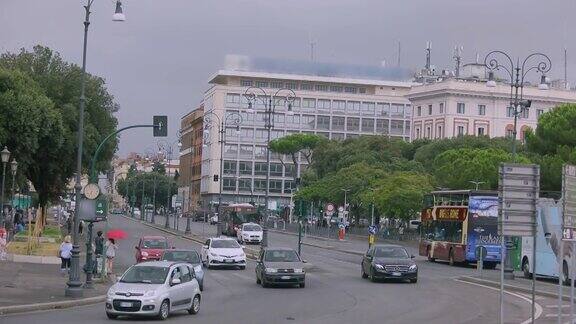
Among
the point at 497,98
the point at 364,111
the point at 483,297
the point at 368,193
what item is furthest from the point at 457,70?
the point at 483,297

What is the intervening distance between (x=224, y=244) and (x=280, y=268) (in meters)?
12.2

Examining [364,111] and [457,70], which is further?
[364,111]

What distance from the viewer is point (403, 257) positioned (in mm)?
40469

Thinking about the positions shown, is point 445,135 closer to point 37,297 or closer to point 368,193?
point 368,193

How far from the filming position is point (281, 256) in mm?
37750

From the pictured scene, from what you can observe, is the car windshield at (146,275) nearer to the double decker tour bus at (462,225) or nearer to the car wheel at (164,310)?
the car wheel at (164,310)

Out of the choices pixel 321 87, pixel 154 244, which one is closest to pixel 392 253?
pixel 154 244

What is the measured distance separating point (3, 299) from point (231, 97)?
12108 centimetres

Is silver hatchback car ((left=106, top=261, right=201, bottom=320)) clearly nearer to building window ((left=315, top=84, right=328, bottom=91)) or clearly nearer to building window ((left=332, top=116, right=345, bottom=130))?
building window ((left=315, top=84, right=328, bottom=91))

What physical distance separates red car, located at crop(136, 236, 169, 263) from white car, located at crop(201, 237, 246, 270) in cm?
274

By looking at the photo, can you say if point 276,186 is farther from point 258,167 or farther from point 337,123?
point 337,123

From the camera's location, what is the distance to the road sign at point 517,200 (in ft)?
60.8

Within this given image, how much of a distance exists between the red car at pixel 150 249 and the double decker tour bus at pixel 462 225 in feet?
51.5

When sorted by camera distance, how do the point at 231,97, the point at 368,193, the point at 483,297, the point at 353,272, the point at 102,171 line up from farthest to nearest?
the point at 231,97 → the point at 368,193 → the point at 102,171 → the point at 353,272 → the point at 483,297
